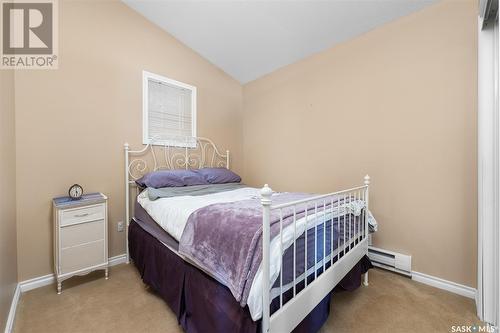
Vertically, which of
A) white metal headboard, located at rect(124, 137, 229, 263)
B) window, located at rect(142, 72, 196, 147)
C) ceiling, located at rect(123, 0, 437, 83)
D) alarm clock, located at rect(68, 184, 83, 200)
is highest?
ceiling, located at rect(123, 0, 437, 83)

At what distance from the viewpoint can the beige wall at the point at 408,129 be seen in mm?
1877

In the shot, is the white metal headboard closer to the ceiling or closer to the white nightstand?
the white nightstand

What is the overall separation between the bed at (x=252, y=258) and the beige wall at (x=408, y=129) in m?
0.49

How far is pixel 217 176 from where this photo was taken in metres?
2.94

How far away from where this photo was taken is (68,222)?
1917 mm

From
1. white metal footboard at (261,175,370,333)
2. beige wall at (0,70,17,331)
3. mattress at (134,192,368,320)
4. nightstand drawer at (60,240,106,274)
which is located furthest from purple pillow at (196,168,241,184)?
beige wall at (0,70,17,331)

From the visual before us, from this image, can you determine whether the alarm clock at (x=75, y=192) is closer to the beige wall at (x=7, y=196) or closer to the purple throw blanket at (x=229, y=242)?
the beige wall at (x=7, y=196)

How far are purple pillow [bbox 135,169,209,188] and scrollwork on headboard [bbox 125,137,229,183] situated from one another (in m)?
0.24

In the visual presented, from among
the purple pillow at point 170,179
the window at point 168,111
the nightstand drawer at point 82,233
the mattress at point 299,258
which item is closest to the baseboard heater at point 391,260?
the mattress at point 299,258

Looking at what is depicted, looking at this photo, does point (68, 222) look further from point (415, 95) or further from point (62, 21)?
point (415, 95)

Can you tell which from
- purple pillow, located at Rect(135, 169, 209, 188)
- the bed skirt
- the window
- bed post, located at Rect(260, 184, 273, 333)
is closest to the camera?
bed post, located at Rect(260, 184, 273, 333)

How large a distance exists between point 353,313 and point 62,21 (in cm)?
368

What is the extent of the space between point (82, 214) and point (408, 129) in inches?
126

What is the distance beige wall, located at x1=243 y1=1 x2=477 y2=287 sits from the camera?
188 centimetres
